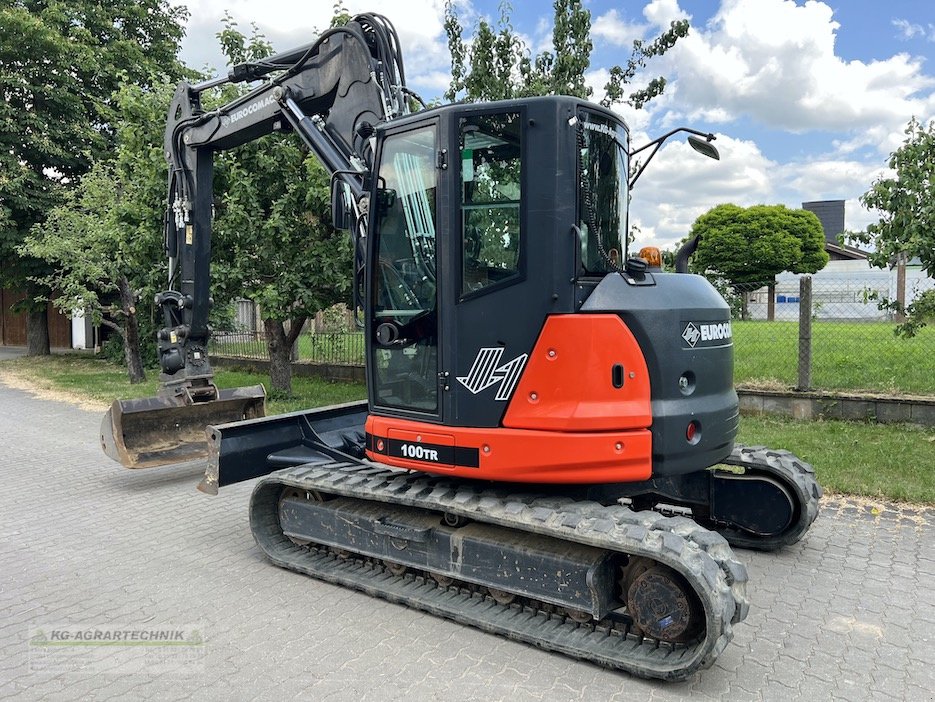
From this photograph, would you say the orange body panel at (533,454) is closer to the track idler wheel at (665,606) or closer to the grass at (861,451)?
the track idler wheel at (665,606)

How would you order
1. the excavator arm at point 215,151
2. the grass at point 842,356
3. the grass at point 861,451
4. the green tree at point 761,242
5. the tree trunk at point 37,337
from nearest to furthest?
the excavator arm at point 215,151
the grass at point 861,451
the grass at point 842,356
the tree trunk at point 37,337
the green tree at point 761,242

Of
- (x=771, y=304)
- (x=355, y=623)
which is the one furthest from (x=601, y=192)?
(x=771, y=304)

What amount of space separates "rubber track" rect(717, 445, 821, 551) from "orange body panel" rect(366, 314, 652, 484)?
1557mm

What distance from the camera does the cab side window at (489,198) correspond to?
3783 mm

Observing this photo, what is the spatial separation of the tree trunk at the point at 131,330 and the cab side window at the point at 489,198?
1294 centimetres

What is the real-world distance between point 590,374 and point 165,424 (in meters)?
5.13

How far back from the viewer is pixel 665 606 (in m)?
3.37

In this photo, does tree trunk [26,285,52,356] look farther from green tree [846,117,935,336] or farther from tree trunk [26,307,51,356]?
green tree [846,117,935,336]

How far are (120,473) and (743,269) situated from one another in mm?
41343

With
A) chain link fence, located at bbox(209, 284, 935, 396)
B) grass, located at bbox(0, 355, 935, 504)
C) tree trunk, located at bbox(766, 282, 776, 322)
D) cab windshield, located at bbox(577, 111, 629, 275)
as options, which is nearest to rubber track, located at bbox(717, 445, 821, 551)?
grass, located at bbox(0, 355, 935, 504)

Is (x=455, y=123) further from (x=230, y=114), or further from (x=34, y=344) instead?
(x=34, y=344)

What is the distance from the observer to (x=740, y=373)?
9.61 m

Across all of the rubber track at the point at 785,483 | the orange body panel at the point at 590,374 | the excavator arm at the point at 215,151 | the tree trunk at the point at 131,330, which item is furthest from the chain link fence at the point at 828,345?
the tree trunk at the point at 131,330

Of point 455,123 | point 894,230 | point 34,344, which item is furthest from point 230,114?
point 34,344
